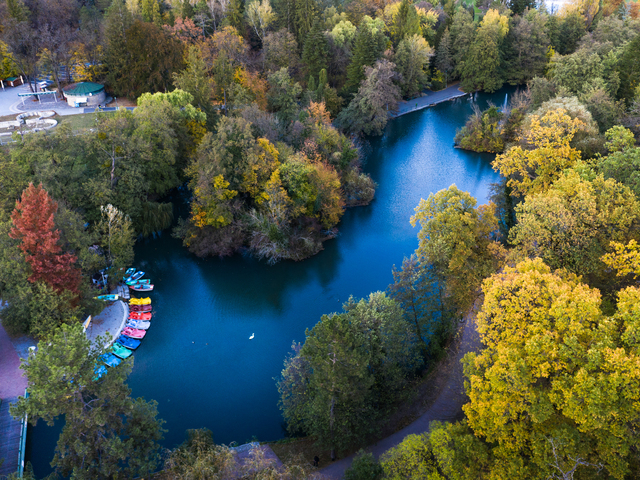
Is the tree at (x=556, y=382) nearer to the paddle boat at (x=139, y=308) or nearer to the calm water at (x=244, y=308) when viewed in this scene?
the calm water at (x=244, y=308)

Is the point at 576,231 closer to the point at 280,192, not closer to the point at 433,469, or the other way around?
the point at 433,469

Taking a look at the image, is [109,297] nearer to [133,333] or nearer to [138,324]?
[138,324]

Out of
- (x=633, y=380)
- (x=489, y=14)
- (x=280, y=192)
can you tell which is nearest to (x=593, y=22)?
(x=489, y=14)

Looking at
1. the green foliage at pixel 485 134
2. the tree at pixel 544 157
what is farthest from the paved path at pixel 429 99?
the tree at pixel 544 157

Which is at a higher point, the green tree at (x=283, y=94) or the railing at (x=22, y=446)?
the green tree at (x=283, y=94)

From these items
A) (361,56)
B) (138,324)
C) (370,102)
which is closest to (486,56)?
(361,56)

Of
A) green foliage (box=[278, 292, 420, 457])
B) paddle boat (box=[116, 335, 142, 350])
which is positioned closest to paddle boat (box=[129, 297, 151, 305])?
paddle boat (box=[116, 335, 142, 350])
